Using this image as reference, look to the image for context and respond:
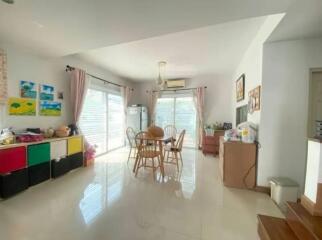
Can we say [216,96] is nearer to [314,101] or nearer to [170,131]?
[170,131]

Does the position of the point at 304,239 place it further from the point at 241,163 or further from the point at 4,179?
the point at 4,179

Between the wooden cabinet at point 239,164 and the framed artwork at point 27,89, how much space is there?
3673 millimetres

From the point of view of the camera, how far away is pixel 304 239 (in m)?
1.21

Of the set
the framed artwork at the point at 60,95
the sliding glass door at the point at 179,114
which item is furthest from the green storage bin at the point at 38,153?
the sliding glass door at the point at 179,114

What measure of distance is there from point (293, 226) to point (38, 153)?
358 centimetres

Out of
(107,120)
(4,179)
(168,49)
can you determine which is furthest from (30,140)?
(168,49)

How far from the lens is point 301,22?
1.86m

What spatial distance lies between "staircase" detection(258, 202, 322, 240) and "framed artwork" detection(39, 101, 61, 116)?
3905 mm

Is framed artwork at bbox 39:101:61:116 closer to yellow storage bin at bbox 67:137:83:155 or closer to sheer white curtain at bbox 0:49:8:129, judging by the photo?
sheer white curtain at bbox 0:49:8:129

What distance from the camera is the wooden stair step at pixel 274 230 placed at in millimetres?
1345

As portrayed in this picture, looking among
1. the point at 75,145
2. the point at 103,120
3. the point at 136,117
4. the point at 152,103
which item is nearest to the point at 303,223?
the point at 75,145

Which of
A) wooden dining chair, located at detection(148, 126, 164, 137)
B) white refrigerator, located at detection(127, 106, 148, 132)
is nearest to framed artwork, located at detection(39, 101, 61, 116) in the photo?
wooden dining chair, located at detection(148, 126, 164, 137)

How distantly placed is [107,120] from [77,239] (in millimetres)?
3712

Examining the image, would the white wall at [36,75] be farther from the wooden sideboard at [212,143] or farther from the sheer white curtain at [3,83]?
the wooden sideboard at [212,143]
